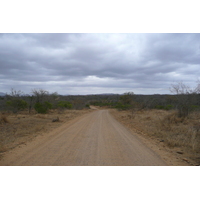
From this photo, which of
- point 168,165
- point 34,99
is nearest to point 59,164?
point 168,165

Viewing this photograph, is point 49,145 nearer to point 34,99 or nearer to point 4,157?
point 4,157

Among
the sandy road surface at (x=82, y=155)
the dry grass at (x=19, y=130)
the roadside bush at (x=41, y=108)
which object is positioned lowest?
the dry grass at (x=19, y=130)

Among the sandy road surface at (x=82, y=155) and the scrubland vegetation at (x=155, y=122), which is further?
the scrubland vegetation at (x=155, y=122)

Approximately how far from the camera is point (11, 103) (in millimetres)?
29172

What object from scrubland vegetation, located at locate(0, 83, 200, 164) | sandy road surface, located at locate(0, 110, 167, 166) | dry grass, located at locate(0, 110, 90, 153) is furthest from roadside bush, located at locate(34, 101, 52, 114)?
sandy road surface, located at locate(0, 110, 167, 166)

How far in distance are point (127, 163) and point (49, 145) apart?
3.91 meters

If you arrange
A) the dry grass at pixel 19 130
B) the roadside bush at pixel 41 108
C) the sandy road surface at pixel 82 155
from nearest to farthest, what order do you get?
1. the sandy road surface at pixel 82 155
2. the dry grass at pixel 19 130
3. the roadside bush at pixel 41 108

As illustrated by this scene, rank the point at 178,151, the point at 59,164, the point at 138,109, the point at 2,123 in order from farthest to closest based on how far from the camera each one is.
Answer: the point at 138,109
the point at 2,123
the point at 178,151
the point at 59,164

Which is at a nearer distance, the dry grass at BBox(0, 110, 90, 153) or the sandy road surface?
the sandy road surface

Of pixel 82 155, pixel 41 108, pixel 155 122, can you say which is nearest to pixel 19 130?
pixel 82 155

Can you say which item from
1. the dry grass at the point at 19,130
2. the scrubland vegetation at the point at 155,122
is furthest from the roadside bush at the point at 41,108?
the dry grass at the point at 19,130

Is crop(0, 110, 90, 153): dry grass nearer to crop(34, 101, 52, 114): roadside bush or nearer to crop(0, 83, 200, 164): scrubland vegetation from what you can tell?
crop(0, 83, 200, 164): scrubland vegetation

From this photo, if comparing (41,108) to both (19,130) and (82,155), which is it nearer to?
(19,130)

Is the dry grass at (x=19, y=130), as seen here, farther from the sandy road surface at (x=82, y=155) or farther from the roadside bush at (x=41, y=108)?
the roadside bush at (x=41, y=108)
